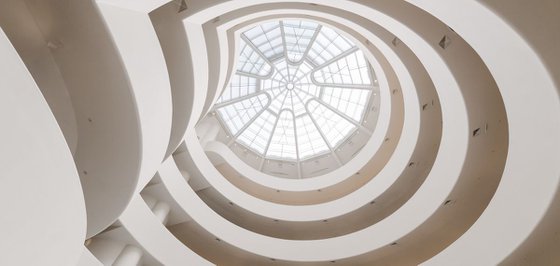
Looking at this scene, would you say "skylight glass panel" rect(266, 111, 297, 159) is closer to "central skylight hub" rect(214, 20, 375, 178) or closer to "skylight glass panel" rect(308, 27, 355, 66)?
"central skylight hub" rect(214, 20, 375, 178)

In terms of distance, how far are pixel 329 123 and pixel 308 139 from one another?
6.09 ft

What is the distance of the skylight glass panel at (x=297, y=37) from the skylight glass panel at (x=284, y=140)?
4148 millimetres

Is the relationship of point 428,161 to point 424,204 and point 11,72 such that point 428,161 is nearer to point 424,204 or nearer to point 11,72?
point 424,204

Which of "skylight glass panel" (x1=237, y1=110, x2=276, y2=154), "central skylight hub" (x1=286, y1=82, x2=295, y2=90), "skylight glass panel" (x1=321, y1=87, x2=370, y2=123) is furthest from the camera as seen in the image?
"skylight glass panel" (x1=237, y1=110, x2=276, y2=154)

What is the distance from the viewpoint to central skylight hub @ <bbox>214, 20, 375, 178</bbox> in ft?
63.7

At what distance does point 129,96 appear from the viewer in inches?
238

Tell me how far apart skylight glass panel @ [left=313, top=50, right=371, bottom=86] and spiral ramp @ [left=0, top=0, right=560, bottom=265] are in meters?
2.69

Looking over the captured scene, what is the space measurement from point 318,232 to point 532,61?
1390 centimetres

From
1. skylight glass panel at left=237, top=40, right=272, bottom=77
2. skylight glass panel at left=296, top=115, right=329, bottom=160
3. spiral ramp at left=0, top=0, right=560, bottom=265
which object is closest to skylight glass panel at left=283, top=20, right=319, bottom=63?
skylight glass panel at left=237, top=40, right=272, bottom=77

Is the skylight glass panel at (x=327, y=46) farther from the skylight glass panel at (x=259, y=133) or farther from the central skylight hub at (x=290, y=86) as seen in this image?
Answer: the skylight glass panel at (x=259, y=133)

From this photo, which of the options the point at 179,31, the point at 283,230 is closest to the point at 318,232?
the point at 283,230

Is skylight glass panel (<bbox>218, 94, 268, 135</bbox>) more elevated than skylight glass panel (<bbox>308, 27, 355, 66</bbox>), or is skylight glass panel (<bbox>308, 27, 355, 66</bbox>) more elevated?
skylight glass panel (<bbox>308, 27, 355, 66</bbox>)

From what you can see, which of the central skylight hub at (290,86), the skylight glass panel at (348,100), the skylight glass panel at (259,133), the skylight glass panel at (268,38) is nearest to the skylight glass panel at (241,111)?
the skylight glass panel at (259,133)

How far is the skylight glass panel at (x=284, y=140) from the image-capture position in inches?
886
